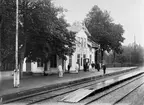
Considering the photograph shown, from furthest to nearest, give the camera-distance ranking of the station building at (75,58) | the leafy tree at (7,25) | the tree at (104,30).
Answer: the tree at (104,30), the station building at (75,58), the leafy tree at (7,25)

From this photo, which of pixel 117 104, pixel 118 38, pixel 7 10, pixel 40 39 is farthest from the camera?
pixel 118 38

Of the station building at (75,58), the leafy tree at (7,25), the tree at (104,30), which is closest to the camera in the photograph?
the leafy tree at (7,25)

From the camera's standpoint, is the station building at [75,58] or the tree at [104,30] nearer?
the station building at [75,58]

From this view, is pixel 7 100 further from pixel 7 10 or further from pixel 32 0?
pixel 32 0

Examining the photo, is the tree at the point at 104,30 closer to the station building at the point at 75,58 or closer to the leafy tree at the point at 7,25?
the station building at the point at 75,58

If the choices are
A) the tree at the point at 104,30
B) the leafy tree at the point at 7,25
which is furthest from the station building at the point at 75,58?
the tree at the point at 104,30

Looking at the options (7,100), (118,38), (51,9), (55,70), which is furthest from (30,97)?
(118,38)

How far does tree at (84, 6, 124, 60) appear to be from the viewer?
6188 cm

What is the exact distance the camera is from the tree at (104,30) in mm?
61875

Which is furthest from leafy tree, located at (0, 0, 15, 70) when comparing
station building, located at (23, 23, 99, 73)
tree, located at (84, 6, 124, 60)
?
tree, located at (84, 6, 124, 60)

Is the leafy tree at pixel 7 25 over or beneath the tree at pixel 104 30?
beneath

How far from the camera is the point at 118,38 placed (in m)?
65.2

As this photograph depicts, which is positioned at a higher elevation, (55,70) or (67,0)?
(67,0)

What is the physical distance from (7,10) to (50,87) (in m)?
7.85
